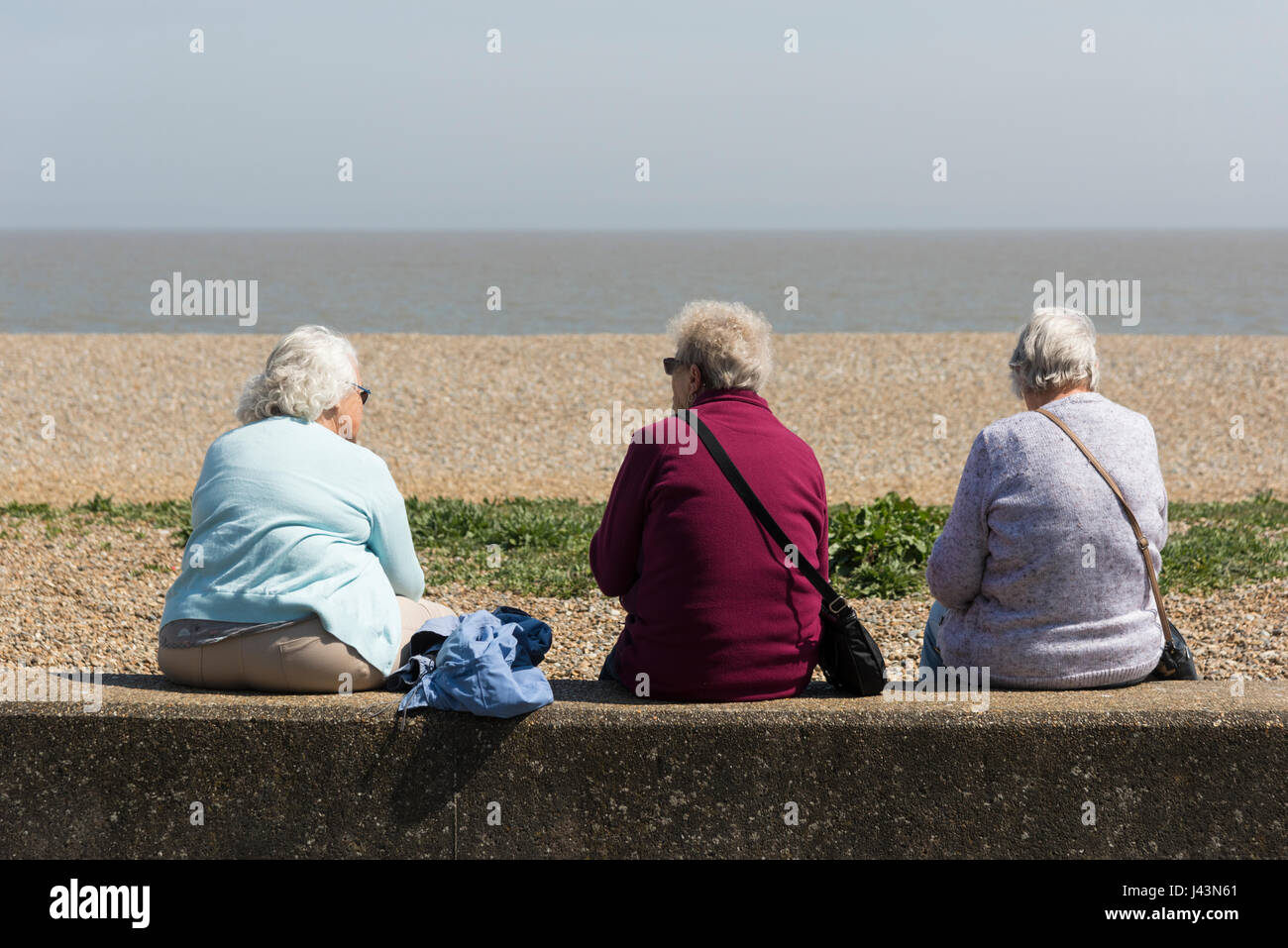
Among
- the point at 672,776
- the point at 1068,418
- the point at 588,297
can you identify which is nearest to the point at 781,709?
the point at 672,776

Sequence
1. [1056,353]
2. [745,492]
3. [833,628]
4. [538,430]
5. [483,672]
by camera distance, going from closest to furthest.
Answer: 1. [483,672]
2. [745,492]
3. [833,628]
4. [1056,353]
5. [538,430]

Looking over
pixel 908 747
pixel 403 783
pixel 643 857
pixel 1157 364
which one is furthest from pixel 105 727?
pixel 1157 364

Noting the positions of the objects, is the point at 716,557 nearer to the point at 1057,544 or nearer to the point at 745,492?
the point at 745,492

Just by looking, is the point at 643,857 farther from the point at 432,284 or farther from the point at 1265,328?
the point at 432,284

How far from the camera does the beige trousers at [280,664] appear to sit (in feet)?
11.0

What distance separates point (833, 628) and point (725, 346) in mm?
864

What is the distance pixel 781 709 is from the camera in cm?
326

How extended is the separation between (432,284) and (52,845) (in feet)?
185

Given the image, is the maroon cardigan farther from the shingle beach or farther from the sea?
the sea

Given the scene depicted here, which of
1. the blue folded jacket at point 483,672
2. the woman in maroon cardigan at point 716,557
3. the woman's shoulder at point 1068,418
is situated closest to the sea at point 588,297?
the woman's shoulder at point 1068,418

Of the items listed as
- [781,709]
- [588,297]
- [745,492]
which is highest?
[588,297]

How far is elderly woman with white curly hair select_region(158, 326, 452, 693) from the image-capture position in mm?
3332

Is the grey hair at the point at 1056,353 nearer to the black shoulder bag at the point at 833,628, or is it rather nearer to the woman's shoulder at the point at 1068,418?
the woman's shoulder at the point at 1068,418

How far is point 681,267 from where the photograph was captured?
81312 millimetres
